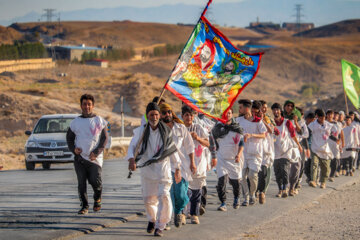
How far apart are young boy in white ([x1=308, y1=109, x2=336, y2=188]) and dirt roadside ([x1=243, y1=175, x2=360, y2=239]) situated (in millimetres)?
2201

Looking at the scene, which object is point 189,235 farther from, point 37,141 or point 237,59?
point 37,141

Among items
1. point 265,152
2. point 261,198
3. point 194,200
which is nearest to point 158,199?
point 194,200

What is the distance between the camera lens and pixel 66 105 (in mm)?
52906

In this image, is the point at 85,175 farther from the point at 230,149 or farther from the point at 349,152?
the point at 349,152

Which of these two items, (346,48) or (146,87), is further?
(346,48)

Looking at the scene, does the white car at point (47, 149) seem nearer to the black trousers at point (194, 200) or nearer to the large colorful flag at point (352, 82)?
the large colorful flag at point (352, 82)

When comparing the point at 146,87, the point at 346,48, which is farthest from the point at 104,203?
the point at 346,48

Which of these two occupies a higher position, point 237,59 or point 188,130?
point 237,59

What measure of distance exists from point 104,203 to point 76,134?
184 centimetres

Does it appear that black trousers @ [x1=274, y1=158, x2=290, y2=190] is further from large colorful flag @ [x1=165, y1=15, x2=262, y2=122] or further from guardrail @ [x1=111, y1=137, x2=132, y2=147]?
guardrail @ [x1=111, y1=137, x2=132, y2=147]

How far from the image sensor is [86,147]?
10188 millimetres

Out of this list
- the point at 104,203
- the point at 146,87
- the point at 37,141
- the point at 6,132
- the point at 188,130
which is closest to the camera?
the point at 188,130

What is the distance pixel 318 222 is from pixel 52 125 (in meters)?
11.8

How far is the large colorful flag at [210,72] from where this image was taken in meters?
9.62
